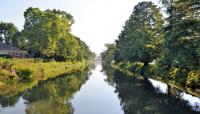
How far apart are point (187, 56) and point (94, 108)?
8594 mm

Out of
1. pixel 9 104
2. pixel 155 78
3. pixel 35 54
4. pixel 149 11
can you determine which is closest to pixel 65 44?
pixel 35 54

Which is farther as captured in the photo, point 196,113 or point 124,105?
point 124,105

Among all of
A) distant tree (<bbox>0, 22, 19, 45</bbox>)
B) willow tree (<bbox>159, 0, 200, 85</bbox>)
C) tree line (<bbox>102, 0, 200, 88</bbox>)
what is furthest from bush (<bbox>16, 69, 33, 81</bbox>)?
distant tree (<bbox>0, 22, 19, 45</bbox>)

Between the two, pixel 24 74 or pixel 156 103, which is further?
pixel 24 74

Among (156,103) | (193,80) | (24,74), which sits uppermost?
(193,80)

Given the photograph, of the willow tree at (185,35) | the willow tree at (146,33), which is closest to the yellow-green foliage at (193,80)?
the willow tree at (185,35)

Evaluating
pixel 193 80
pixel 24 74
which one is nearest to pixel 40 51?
pixel 24 74

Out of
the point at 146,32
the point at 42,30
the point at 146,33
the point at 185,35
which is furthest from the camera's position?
the point at 42,30

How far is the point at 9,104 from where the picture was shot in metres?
29.5

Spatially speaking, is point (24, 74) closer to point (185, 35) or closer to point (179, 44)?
point (179, 44)

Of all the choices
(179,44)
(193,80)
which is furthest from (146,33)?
(179,44)

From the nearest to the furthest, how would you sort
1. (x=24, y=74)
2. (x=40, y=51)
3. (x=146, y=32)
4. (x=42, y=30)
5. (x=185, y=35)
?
(x=185, y=35) → (x=24, y=74) → (x=146, y=32) → (x=42, y=30) → (x=40, y=51)

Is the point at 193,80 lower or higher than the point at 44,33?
lower

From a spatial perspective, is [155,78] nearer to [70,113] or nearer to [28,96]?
[28,96]
